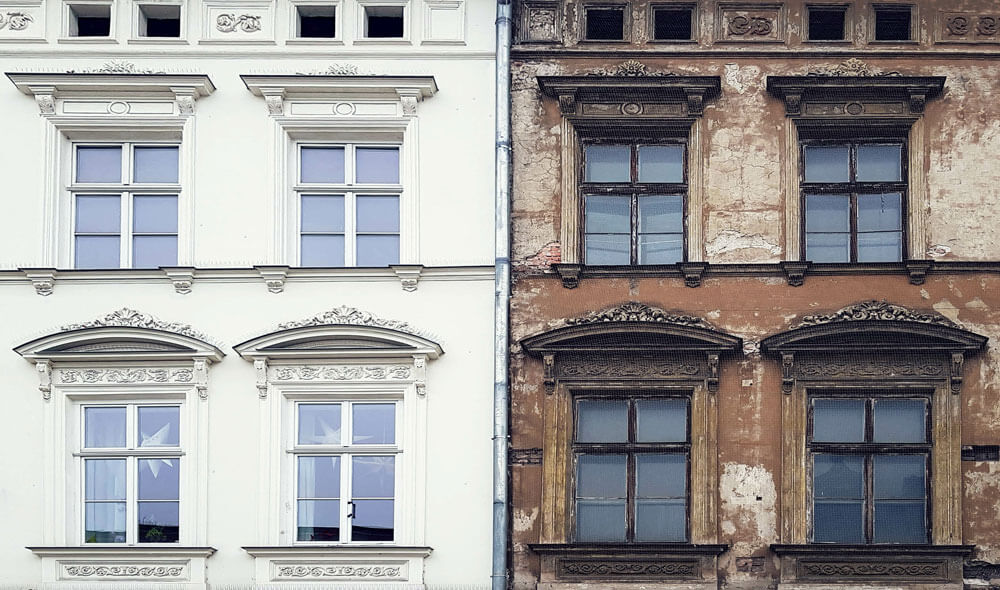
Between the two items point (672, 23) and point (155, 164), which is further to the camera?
point (672, 23)

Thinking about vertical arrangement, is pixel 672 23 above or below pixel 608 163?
above

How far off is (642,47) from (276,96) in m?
4.15

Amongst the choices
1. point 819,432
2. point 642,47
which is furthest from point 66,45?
point 819,432

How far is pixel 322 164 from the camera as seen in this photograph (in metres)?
17.5

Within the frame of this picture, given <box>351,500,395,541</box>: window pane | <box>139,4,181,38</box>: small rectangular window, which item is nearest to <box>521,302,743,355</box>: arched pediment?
<box>351,500,395,541</box>: window pane

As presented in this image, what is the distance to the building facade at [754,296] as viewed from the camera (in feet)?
54.3

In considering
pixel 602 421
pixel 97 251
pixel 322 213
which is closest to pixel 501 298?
pixel 602 421

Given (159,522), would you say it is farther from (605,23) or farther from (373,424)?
(605,23)

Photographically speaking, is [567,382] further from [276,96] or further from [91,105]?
[91,105]

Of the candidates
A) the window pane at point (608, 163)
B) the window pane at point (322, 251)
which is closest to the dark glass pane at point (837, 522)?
the window pane at point (608, 163)

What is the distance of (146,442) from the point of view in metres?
17.0

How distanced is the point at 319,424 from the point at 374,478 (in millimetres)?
854

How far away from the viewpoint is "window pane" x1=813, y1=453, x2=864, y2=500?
54.7 ft

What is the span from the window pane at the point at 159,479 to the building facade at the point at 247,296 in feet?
0.08
